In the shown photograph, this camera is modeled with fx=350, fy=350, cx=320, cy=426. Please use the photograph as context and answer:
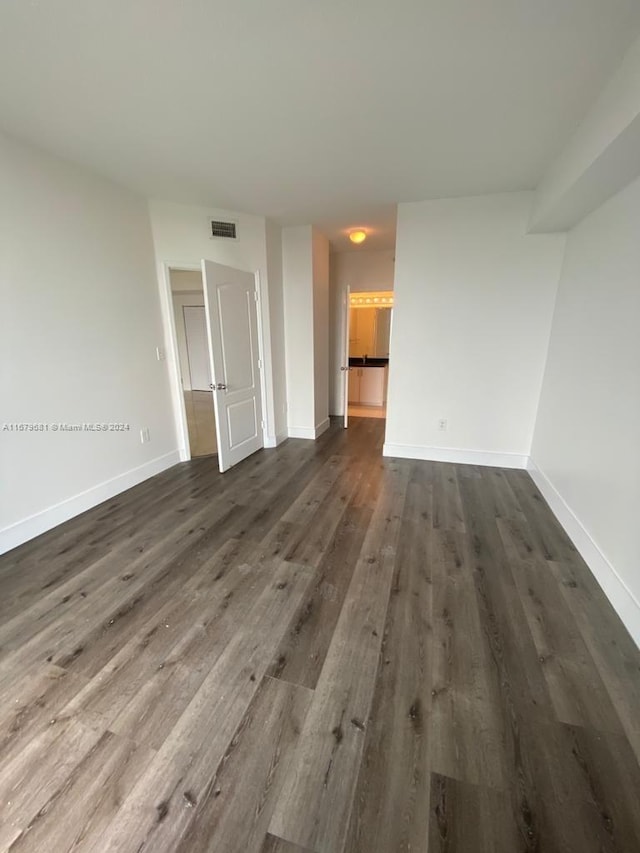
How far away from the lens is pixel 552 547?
7.90 feet

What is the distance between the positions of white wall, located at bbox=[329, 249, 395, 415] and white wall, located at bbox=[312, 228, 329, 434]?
0.61 metres

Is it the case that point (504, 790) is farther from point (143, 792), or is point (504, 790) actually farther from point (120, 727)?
point (120, 727)

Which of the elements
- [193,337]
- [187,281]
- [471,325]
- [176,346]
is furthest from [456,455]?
[193,337]

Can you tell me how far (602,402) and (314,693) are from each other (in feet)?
7.69

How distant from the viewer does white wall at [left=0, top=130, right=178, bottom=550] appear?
2.32 m

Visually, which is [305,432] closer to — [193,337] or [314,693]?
[314,693]

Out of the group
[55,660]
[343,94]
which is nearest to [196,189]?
[343,94]

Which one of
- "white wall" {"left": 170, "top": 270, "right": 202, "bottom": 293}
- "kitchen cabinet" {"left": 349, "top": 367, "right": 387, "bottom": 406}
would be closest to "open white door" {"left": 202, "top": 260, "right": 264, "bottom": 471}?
"kitchen cabinet" {"left": 349, "top": 367, "right": 387, "bottom": 406}

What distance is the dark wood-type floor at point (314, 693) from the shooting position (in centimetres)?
106

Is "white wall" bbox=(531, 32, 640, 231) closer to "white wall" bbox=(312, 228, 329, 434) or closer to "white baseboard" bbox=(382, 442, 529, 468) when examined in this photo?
"white baseboard" bbox=(382, 442, 529, 468)

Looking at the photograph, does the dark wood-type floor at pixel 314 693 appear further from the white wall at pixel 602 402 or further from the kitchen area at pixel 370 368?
the kitchen area at pixel 370 368

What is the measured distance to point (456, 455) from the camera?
390 cm

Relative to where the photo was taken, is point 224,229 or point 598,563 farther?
point 224,229

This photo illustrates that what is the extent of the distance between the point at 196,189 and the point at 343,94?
176 centimetres
